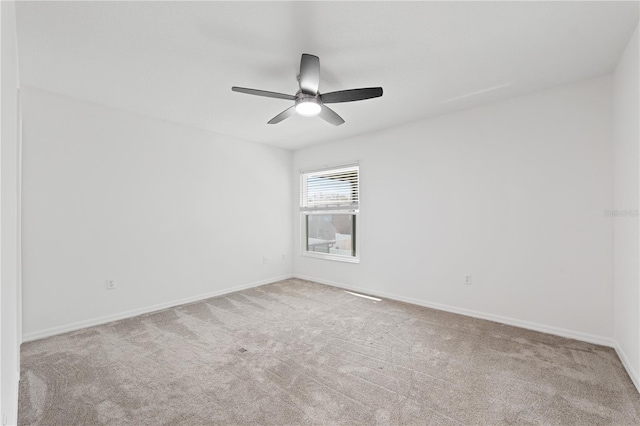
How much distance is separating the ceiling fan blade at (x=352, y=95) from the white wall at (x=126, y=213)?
2.62 metres

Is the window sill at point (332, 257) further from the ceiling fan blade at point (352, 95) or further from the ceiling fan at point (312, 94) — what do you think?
the ceiling fan blade at point (352, 95)

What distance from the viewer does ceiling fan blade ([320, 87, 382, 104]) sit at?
2.32 metres

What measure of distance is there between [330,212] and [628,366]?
12.7 ft

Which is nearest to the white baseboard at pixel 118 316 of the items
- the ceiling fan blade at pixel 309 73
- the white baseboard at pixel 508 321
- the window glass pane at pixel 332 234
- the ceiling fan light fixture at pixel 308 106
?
the window glass pane at pixel 332 234

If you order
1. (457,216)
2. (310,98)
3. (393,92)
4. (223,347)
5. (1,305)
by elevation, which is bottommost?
(223,347)

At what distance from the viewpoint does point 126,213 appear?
3.56m

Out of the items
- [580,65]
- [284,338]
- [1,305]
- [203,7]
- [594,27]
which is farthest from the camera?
[284,338]

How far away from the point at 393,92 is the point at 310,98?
3.69 feet

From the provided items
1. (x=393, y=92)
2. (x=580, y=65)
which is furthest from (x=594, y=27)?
(x=393, y=92)

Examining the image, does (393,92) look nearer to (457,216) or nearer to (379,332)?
(457,216)

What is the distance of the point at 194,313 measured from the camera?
3.63 m

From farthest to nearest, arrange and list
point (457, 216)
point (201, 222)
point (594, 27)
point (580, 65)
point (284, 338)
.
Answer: point (201, 222), point (457, 216), point (284, 338), point (580, 65), point (594, 27)

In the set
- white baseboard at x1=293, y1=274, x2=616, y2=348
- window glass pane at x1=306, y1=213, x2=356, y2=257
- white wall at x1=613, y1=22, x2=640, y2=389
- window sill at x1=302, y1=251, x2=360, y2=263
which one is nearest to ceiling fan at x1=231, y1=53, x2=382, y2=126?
white wall at x1=613, y1=22, x2=640, y2=389

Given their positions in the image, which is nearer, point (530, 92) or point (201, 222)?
point (530, 92)
